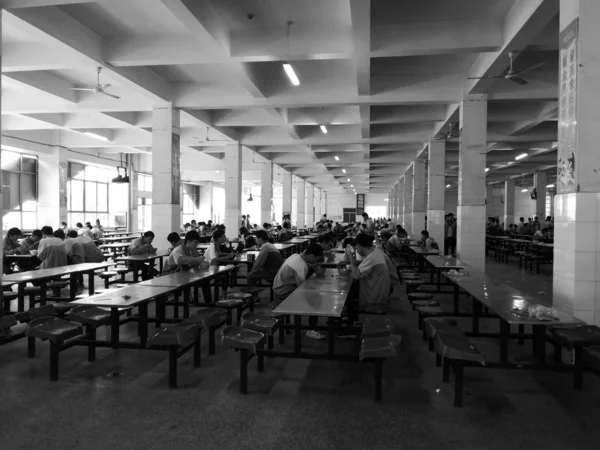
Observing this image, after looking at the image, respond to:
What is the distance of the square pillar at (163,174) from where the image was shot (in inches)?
407

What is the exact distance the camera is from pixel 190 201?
1174 inches

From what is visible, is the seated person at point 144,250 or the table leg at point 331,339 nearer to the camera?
the table leg at point 331,339

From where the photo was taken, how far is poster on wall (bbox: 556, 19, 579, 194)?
14.1ft

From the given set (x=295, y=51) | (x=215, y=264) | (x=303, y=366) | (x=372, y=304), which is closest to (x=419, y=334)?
(x=372, y=304)

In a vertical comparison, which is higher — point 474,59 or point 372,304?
point 474,59

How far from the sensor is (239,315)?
556cm

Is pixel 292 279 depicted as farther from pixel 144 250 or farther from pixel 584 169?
pixel 144 250

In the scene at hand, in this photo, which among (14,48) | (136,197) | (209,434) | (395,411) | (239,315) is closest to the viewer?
(209,434)

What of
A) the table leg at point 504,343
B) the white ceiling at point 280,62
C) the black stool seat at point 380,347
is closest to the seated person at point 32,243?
the white ceiling at point 280,62

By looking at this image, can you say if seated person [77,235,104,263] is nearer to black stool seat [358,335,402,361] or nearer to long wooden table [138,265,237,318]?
long wooden table [138,265,237,318]

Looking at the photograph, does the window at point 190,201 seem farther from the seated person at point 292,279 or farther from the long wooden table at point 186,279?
the seated person at point 292,279

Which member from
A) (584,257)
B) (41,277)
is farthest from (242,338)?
(41,277)

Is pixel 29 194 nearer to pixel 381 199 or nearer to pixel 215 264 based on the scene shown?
pixel 215 264

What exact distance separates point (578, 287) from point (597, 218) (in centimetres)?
65
